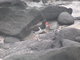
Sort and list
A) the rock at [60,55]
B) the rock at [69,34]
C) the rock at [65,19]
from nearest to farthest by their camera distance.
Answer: the rock at [60,55] → the rock at [69,34] → the rock at [65,19]

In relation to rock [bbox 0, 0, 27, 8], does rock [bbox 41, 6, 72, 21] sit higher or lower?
lower

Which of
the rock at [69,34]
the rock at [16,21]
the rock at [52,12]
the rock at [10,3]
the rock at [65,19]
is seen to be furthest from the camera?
the rock at [52,12]

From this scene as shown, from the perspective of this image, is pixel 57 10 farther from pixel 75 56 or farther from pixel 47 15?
pixel 75 56

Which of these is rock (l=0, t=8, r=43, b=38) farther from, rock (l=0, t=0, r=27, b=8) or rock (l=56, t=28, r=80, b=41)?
rock (l=56, t=28, r=80, b=41)

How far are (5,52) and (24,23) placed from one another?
2.90 metres

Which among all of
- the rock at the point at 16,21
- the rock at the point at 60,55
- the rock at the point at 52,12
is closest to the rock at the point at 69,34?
the rock at the point at 60,55

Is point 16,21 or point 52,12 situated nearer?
point 16,21

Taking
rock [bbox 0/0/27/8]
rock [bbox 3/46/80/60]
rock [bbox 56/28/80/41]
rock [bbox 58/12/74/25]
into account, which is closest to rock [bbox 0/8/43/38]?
rock [bbox 0/0/27/8]

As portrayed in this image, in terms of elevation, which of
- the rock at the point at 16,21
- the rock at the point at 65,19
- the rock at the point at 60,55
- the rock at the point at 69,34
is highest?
the rock at the point at 60,55

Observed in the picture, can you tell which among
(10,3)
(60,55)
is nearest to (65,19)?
(10,3)

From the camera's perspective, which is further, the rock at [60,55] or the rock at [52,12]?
the rock at [52,12]

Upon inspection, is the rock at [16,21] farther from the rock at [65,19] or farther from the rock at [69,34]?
the rock at [69,34]

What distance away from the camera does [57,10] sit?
838 centimetres

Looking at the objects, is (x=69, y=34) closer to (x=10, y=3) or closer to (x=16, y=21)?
(x=16, y=21)
